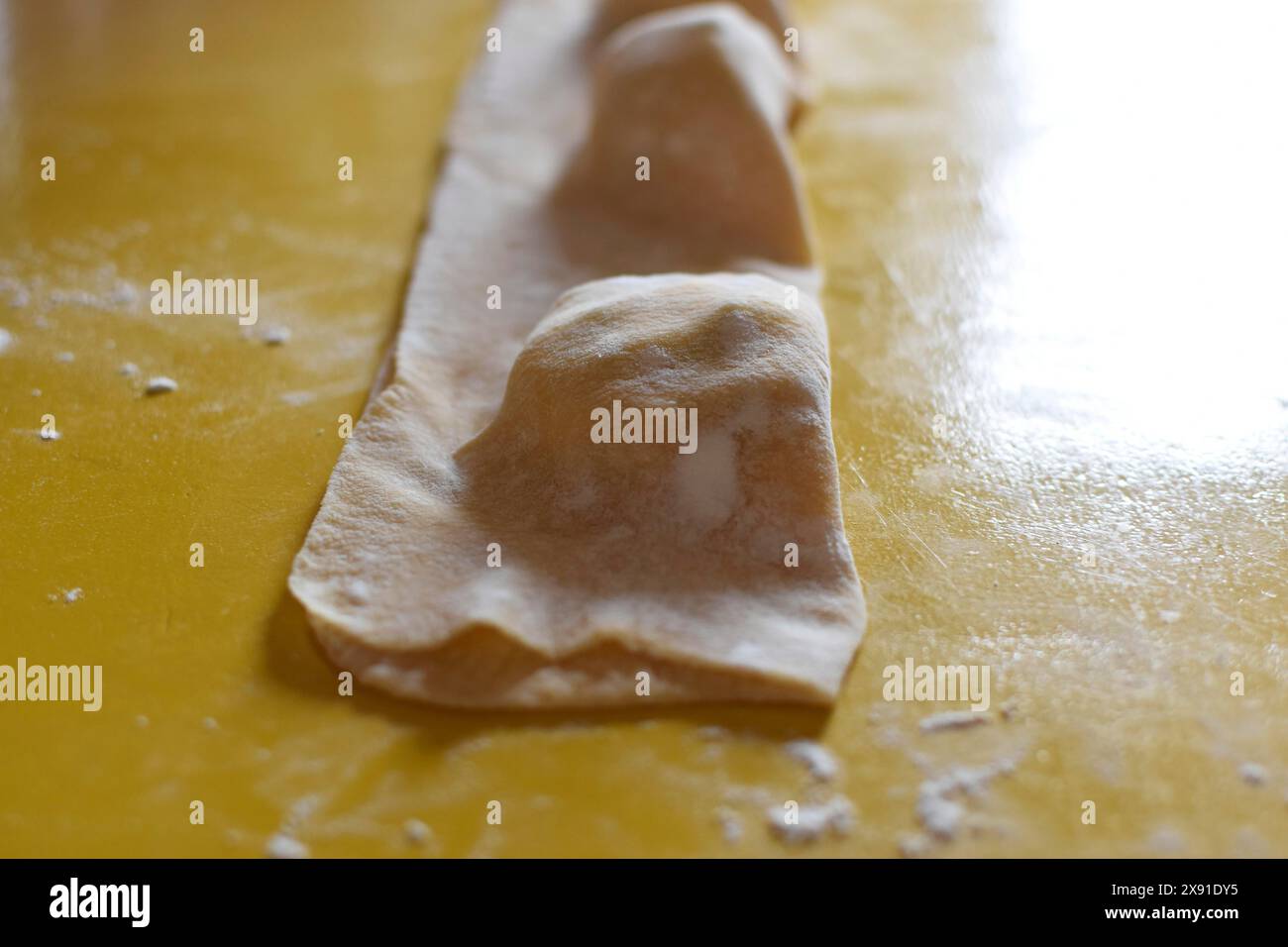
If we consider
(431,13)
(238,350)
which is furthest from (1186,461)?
(431,13)

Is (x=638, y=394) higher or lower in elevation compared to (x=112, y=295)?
lower
